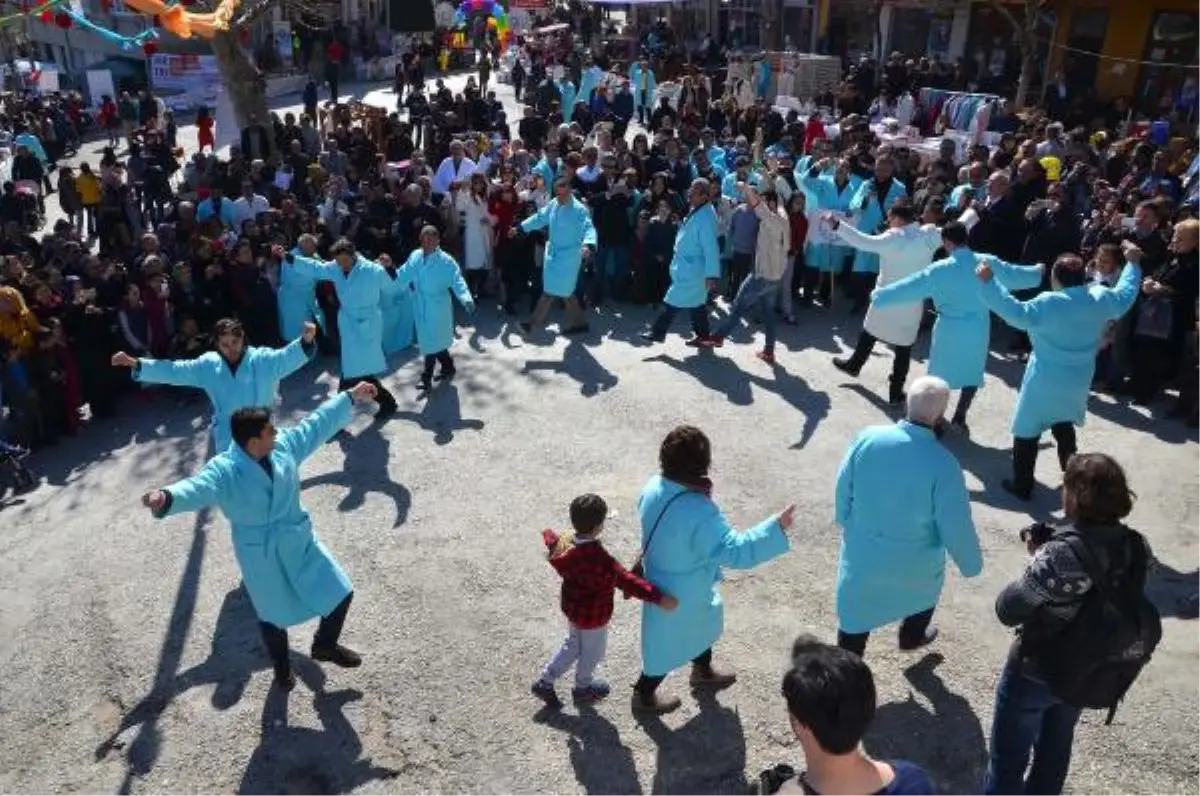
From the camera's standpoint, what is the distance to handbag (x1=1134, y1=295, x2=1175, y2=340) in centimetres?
802

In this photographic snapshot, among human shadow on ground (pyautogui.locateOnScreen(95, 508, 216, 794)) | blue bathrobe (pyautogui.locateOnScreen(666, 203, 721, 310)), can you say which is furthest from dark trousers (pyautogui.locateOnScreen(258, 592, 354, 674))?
blue bathrobe (pyautogui.locateOnScreen(666, 203, 721, 310))

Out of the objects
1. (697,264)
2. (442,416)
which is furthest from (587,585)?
(697,264)

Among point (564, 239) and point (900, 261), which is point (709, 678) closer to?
point (900, 261)

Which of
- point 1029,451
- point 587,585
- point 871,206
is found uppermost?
point 871,206

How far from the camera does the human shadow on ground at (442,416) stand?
785 cm

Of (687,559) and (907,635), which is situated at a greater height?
(687,559)

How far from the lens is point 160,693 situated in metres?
4.95

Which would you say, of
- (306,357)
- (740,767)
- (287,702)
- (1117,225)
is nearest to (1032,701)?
(740,767)

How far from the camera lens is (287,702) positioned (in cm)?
483

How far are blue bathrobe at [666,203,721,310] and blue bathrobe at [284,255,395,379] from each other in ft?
9.03

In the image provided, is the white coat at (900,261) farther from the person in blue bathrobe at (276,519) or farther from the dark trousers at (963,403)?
the person in blue bathrobe at (276,519)

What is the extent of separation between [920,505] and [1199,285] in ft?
17.5

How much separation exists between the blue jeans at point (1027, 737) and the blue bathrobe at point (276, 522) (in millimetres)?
3013

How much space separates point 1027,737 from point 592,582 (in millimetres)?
1816
